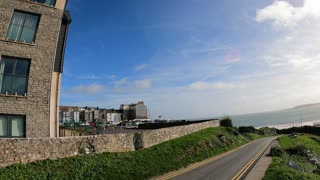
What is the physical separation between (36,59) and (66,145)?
8089 mm

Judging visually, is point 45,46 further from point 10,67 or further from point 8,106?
point 8,106

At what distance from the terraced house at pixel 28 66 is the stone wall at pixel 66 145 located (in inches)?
181

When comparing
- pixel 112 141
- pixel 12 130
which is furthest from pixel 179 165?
pixel 12 130

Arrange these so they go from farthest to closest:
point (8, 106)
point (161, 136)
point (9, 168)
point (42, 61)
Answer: point (161, 136)
point (42, 61)
point (8, 106)
point (9, 168)

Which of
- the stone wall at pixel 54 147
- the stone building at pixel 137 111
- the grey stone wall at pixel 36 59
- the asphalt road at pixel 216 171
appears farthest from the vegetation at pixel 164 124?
the stone building at pixel 137 111

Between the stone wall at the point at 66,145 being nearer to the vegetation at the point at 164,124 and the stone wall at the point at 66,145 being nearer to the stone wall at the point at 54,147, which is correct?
the stone wall at the point at 54,147

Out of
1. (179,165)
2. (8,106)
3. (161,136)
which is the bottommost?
(179,165)

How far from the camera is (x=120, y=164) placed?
82.6ft

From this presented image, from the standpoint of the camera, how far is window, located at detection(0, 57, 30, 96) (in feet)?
86.0

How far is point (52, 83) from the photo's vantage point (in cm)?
2969

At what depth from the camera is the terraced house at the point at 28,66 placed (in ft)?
86.4

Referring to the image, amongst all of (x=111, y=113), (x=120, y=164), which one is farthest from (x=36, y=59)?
(x=111, y=113)

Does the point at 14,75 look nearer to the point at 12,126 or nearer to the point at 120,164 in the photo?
the point at 12,126

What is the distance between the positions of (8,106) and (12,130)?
69.7 inches
